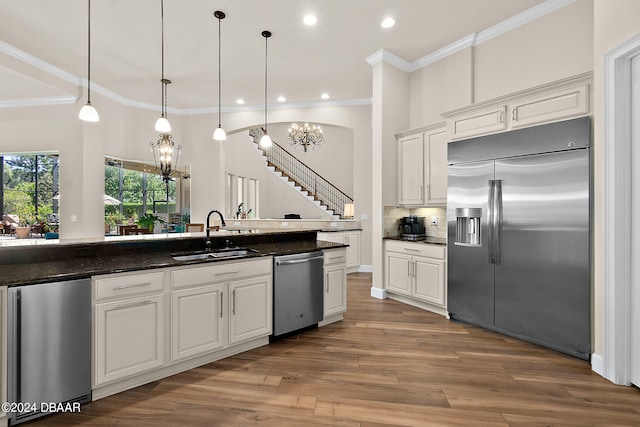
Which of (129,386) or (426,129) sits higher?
(426,129)

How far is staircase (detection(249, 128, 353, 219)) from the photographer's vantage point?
11.0 meters

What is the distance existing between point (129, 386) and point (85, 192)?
16.2ft

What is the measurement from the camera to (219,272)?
2754 millimetres

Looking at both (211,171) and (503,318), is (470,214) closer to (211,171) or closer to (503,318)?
(503,318)

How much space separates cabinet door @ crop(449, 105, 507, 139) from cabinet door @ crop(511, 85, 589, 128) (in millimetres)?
130

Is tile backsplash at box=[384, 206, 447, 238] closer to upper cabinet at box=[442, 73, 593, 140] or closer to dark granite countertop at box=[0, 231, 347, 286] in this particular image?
upper cabinet at box=[442, 73, 593, 140]

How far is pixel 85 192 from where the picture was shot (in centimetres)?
586

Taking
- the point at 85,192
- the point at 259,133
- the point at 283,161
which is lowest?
the point at 85,192

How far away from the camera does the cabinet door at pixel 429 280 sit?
13.3 ft

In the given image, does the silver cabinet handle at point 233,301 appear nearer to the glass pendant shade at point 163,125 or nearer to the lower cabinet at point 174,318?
Answer: the lower cabinet at point 174,318

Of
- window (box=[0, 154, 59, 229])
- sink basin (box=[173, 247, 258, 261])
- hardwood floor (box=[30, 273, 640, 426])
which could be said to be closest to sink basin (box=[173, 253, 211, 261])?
sink basin (box=[173, 247, 258, 261])

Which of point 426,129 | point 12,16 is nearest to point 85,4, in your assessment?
point 12,16

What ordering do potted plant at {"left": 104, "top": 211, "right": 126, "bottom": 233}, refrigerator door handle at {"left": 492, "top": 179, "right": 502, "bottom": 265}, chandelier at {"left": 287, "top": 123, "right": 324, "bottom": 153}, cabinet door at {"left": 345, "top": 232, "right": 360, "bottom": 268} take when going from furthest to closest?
potted plant at {"left": 104, "top": 211, "right": 126, "bottom": 233}
chandelier at {"left": 287, "top": 123, "right": 324, "bottom": 153}
cabinet door at {"left": 345, "top": 232, "right": 360, "bottom": 268}
refrigerator door handle at {"left": 492, "top": 179, "right": 502, "bottom": 265}

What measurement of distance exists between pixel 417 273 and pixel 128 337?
3.46 meters
